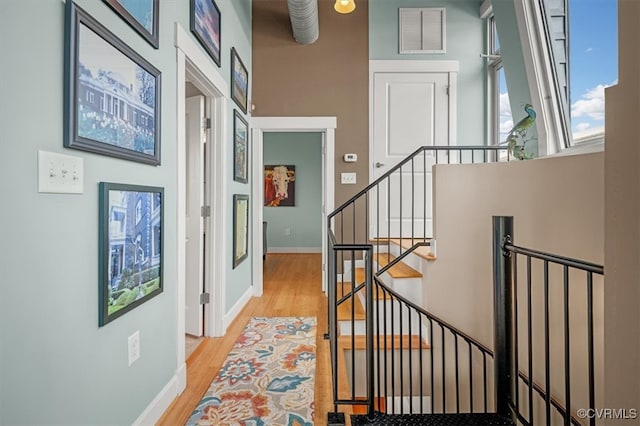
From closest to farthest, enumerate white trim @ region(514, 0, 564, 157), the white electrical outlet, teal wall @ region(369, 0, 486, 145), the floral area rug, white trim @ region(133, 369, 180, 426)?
the white electrical outlet → white trim @ region(133, 369, 180, 426) → the floral area rug → white trim @ region(514, 0, 564, 157) → teal wall @ region(369, 0, 486, 145)

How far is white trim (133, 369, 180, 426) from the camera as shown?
168cm

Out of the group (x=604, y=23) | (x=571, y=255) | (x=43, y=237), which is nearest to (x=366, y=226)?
(x=571, y=255)

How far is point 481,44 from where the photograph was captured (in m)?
4.30

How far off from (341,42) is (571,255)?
342 cm

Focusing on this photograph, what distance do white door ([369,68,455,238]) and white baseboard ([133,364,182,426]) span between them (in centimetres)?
287

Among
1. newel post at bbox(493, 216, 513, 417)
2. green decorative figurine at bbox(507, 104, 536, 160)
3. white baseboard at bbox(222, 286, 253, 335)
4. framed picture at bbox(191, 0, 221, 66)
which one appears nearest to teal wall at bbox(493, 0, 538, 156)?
green decorative figurine at bbox(507, 104, 536, 160)

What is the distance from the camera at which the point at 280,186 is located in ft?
24.6

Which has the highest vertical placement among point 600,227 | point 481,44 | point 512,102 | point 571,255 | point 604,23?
point 481,44

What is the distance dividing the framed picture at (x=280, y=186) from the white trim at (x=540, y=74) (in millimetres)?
5317

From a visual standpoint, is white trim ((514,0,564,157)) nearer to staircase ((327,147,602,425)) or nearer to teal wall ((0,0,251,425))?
staircase ((327,147,602,425))

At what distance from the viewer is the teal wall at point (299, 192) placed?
747 centimetres

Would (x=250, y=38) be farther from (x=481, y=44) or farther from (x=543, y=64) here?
(x=543, y=64)

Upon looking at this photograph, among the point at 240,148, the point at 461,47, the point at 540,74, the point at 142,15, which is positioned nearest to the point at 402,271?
the point at 540,74

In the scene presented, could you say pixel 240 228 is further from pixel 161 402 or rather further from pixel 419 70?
pixel 419 70
